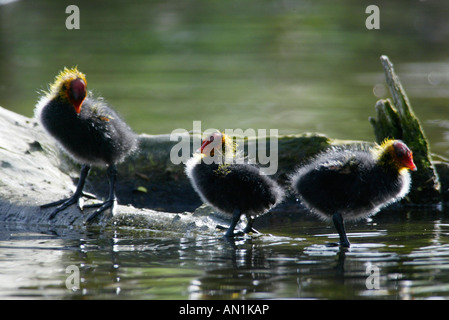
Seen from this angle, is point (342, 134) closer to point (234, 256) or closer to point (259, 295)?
point (234, 256)

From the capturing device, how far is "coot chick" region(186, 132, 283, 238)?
6707mm

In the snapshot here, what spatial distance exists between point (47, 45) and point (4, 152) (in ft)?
42.7

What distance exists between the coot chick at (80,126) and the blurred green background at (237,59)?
4.85m

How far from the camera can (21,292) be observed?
16.7 feet

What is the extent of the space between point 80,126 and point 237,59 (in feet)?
42.0

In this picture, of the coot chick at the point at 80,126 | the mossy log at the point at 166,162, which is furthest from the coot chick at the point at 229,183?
the mossy log at the point at 166,162

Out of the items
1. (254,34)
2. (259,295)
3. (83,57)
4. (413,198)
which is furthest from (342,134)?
(254,34)

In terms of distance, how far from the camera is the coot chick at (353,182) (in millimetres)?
6477
